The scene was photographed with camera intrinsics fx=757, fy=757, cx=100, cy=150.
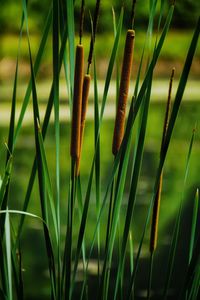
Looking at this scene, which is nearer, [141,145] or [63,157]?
[141,145]

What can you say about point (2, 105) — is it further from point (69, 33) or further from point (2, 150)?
point (69, 33)

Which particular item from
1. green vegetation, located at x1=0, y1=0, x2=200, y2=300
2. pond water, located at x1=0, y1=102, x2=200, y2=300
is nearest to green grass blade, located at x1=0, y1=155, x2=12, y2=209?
green vegetation, located at x1=0, y1=0, x2=200, y2=300

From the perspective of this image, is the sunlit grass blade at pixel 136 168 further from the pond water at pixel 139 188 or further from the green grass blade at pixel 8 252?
the pond water at pixel 139 188

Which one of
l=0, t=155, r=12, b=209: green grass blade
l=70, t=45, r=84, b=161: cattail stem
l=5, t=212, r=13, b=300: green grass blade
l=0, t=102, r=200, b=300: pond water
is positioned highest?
l=70, t=45, r=84, b=161: cattail stem

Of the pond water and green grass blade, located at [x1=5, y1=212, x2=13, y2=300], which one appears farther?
the pond water

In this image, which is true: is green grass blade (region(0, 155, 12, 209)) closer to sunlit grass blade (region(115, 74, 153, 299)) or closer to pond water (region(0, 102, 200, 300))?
sunlit grass blade (region(115, 74, 153, 299))

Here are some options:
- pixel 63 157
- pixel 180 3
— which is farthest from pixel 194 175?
pixel 180 3

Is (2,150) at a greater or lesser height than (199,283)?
lesser
